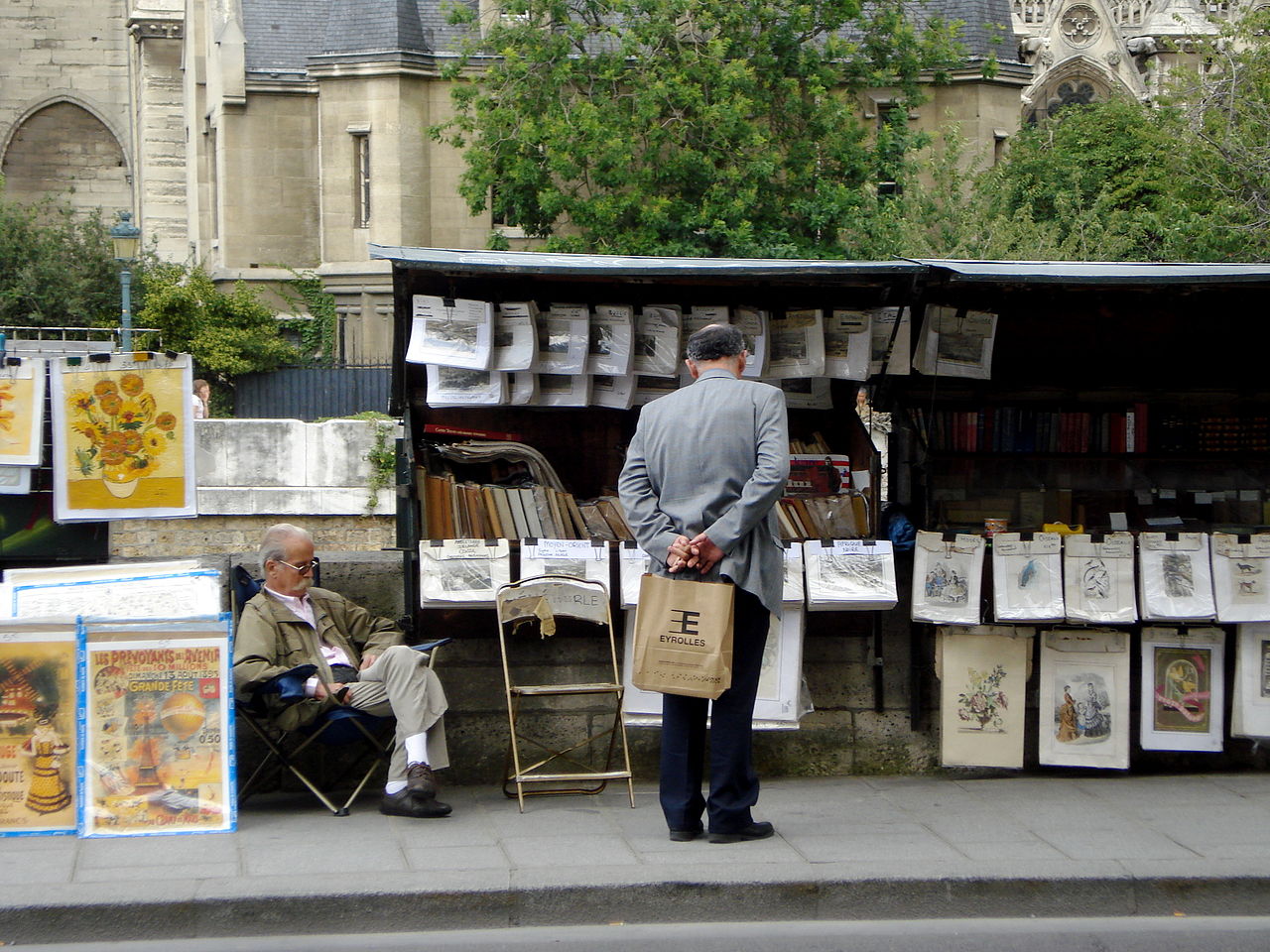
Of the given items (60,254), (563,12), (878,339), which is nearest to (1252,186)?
(563,12)

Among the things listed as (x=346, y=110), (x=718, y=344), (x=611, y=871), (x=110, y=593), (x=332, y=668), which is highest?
(x=346, y=110)

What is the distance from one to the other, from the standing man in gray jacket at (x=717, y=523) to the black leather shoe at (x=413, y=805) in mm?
1008

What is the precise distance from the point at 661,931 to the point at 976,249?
20.9m

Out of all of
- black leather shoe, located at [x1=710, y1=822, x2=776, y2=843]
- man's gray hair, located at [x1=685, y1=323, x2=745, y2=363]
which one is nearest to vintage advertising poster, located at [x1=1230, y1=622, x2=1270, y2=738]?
black leather shoe, located at [x1=710, y1=822, x2=776, y2=843]

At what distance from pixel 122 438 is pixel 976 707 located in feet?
13.8

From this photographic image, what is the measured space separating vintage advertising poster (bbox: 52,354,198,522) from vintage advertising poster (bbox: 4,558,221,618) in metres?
0.65

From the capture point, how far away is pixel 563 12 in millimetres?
24844

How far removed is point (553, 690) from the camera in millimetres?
6734

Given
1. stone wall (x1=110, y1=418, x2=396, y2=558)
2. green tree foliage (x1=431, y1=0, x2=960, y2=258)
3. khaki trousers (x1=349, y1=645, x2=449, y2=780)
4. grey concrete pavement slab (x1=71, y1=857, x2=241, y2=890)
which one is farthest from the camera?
green tree foliage (x1=431, y1=0, x2=960, y2=258)

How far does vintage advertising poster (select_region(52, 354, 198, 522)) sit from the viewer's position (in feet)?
22.7

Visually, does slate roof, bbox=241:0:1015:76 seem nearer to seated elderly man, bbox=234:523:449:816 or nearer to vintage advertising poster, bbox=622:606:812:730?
vintage advertising poster, bbox=622:606:812:730

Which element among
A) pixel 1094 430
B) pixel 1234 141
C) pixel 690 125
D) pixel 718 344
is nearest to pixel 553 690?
pixel 718 344

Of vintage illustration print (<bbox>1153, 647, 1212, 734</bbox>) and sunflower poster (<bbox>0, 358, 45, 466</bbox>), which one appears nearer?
sunflower poster (<bbox>0, 358, 45, 466</bbox>)

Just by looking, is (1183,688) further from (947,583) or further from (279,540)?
A: (279,540)
